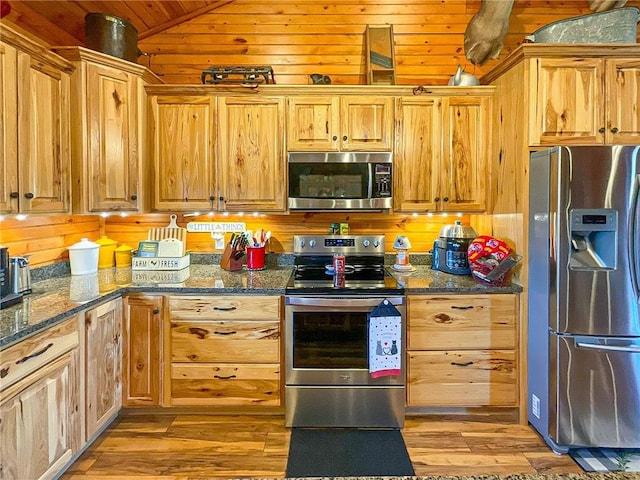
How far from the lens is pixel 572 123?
241 cm

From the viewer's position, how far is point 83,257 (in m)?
2.70

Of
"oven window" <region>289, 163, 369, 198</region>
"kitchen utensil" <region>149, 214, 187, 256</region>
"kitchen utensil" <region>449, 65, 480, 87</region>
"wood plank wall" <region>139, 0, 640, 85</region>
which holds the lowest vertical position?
"kitchen utensil" <region>149, 214, 187, 256</region>

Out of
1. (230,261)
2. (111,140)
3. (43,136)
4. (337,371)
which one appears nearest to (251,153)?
(230,261)

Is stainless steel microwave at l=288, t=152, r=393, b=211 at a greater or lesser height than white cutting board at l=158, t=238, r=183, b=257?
greater

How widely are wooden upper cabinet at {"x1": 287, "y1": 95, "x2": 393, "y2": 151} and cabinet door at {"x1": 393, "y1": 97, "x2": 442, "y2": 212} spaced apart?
10cm

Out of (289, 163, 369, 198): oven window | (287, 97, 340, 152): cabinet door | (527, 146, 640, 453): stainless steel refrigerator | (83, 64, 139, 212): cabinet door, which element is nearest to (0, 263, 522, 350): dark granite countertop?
(527, 146, 640, 453): stainless steel refrigerator

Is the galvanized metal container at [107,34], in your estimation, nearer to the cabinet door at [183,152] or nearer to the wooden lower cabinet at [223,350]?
the cabinet door at [183,152]

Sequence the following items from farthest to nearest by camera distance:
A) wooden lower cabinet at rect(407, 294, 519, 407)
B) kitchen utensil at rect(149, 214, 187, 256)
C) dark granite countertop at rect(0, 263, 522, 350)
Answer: kitchen utensil at rect(149, 214, 187, 256)
wooden lower cabinet at rect(407, 294, 519, 407)
dark granite countertop at rect(0, 263, 522, 350)

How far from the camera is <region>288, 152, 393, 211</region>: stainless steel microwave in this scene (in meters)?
2.77

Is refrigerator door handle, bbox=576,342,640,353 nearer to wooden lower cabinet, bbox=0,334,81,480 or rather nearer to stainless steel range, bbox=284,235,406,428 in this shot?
stainless steel range, bbox=284,235,406,428

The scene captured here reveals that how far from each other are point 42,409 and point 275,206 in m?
1.71

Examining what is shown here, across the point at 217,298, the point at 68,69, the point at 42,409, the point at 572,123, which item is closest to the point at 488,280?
the point at 572,123

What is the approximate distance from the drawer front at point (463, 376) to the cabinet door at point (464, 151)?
1.02m

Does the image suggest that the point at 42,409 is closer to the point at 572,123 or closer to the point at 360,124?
the point at 360,124
